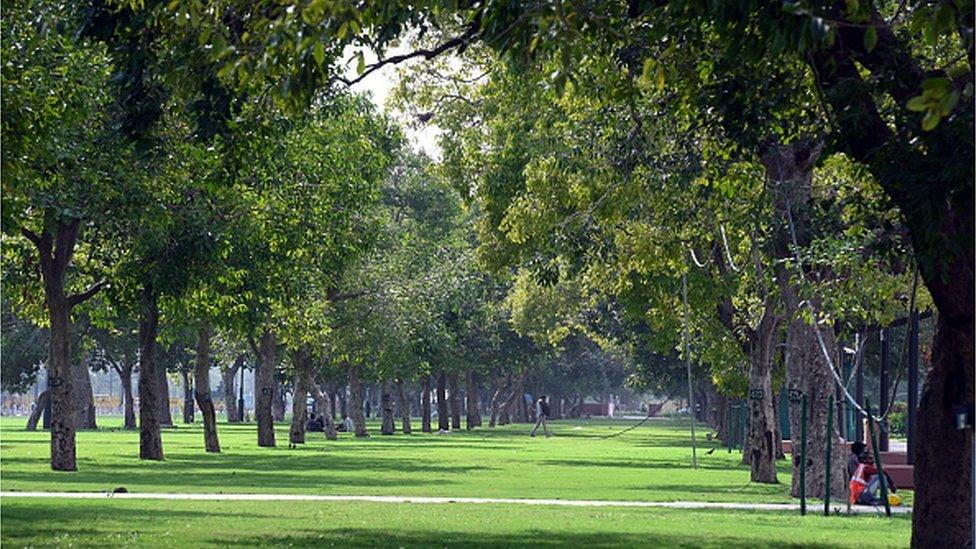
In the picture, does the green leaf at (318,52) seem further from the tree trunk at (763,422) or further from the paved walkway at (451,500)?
the tree trunk at (763,422)

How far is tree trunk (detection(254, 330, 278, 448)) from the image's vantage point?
6006cm

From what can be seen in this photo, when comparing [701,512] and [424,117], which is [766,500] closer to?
[701,512]

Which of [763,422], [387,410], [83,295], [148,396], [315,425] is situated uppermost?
[83,295]

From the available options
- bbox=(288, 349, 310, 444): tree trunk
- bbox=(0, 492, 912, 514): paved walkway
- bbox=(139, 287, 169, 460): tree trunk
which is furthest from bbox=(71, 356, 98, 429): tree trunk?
bbox=(0, 492, 912, 514): paved walkway

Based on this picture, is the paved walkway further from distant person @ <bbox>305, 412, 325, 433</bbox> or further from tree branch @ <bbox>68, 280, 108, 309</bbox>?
distant person @ <bbox>305, 412, 325, 433</bbox>

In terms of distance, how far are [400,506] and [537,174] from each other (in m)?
6.39

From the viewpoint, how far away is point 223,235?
30922 millimetres

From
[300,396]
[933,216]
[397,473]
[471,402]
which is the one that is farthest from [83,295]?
Result: [471,402]

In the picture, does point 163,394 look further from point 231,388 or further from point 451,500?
point 451,500

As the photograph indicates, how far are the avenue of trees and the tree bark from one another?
0.38 ft

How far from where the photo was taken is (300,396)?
6688cm

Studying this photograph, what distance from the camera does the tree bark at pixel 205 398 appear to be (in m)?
51.8

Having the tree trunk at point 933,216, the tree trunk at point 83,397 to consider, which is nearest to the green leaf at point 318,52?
the tree trunk at point 933,216

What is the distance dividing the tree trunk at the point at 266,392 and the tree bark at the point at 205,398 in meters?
4.81
